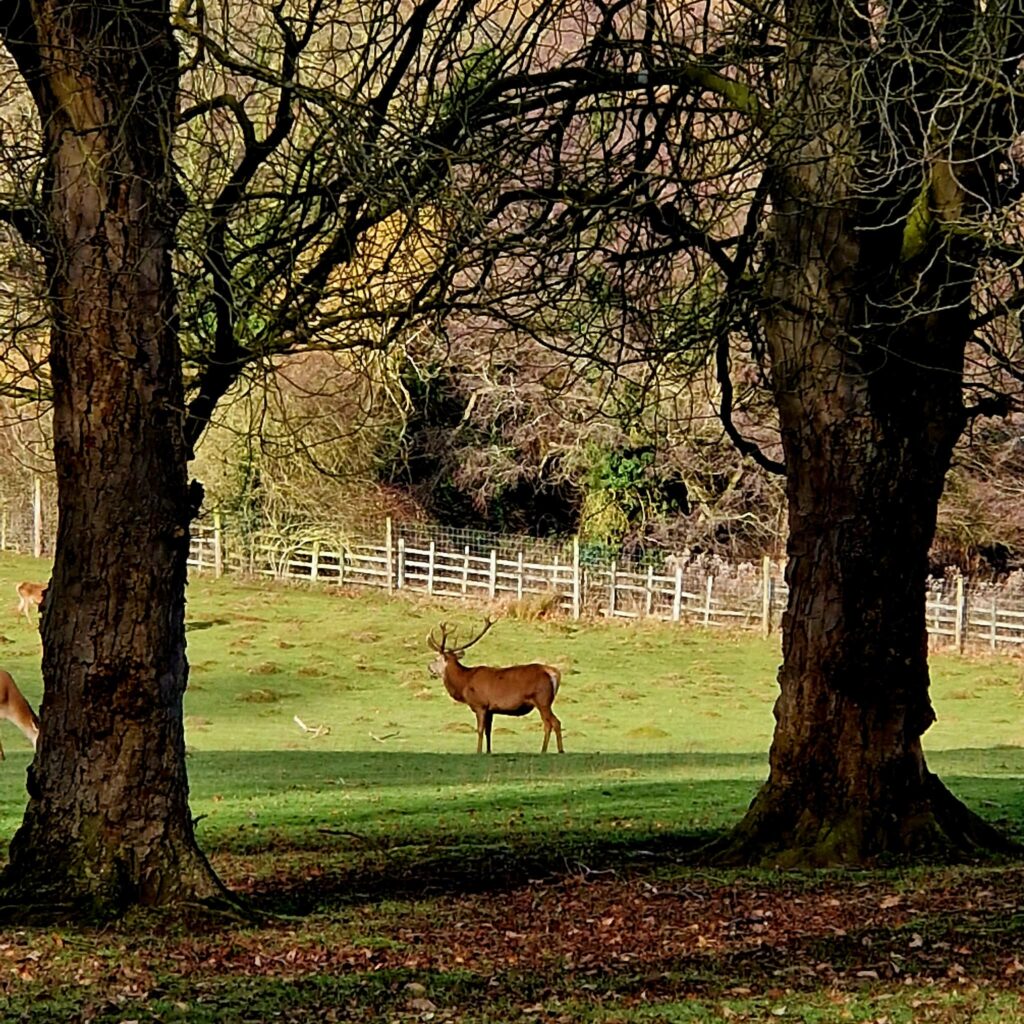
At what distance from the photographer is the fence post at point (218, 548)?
36438 millimetres

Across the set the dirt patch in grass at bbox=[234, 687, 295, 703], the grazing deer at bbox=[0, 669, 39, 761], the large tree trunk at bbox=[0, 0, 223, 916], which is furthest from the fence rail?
the large tree trunk at bbox=[0, 0, 223, 916]

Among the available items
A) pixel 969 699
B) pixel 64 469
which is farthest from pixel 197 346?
pixel 969 699

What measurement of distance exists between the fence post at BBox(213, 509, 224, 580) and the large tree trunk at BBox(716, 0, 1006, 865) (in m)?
29.1

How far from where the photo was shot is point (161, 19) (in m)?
6.42

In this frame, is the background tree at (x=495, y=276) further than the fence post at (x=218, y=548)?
No

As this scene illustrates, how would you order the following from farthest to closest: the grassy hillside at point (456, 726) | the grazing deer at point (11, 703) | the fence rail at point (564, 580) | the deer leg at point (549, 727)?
the fence rail at point (564, 580), the deer leg at point (549, 727), the grazing deer at point (11, 703), the grassy hillside at point (456, 726)

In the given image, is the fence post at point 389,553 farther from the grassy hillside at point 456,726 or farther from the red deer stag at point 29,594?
the red deer stag at point 29,594

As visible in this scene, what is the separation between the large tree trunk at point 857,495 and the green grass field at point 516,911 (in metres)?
0.50

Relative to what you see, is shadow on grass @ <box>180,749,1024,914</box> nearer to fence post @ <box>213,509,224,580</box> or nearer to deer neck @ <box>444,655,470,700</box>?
deer neck @ <box>444,655,470,700</box>

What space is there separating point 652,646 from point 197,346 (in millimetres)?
21802

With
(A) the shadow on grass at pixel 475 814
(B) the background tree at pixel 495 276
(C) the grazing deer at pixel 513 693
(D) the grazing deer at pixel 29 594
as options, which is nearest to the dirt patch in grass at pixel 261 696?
(C) the grazing deer at pixel 513 693

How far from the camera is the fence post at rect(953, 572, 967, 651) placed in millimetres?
29712

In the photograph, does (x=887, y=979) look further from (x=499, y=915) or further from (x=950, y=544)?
(x=950, y=544)

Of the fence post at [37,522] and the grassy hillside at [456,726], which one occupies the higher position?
the fence post at [37,522]
